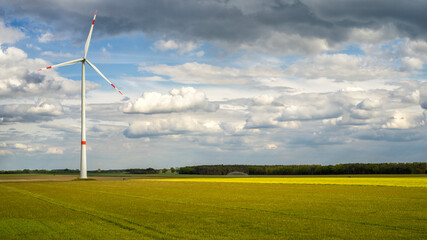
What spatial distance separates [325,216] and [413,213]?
714 cm

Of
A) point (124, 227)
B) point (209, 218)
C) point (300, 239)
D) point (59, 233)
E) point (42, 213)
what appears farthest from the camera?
point (42, 213)

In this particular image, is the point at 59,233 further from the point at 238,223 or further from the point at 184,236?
the point at 238,223

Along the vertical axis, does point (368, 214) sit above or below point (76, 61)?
below

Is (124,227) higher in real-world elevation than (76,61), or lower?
lower

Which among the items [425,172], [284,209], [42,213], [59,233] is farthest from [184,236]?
[425,172]

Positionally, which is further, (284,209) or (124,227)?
(284,209)

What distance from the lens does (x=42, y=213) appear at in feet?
111

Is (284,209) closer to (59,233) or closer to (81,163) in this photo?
(59,233)

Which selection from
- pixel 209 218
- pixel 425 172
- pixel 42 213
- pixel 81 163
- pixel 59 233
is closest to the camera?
pixel 59 233

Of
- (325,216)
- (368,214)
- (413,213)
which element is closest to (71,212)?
(325,216)

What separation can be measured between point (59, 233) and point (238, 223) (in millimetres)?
11098

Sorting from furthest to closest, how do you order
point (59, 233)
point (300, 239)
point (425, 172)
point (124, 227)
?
point (425, 172), point (124, 227), point (59, 233), point (300, 239)

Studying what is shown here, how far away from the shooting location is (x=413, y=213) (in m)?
30.9

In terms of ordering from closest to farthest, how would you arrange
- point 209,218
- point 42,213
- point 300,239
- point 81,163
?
point 300,239 < point 209,218 < point 42,213 < point 81,163
